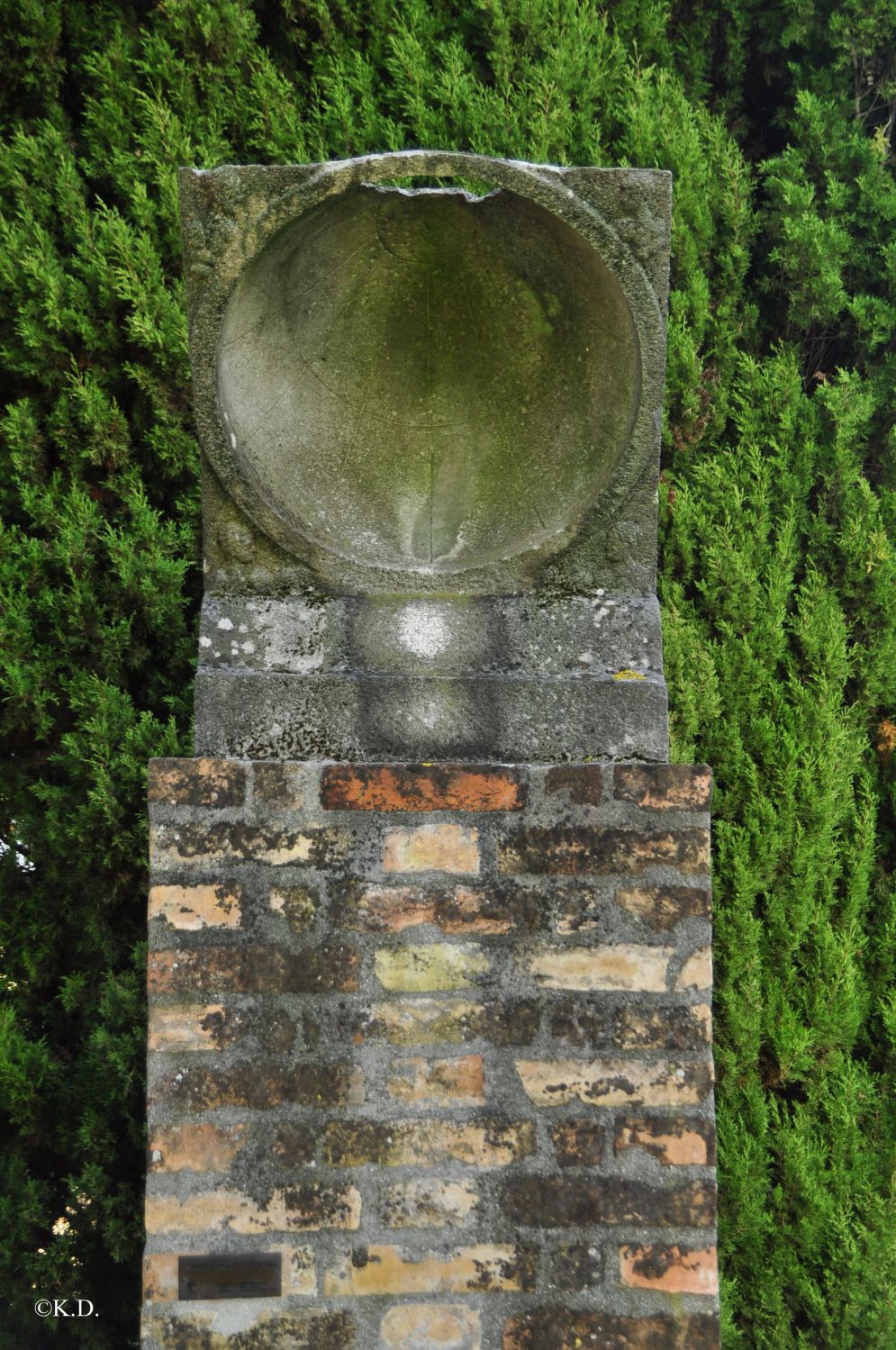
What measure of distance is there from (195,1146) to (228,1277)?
8.7 inches

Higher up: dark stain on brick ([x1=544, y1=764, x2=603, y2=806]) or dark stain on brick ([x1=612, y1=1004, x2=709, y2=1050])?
dark stain on brick ([x1=544, y1=764, x2=603, y2=806])

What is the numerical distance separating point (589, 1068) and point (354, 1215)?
1.57 ft

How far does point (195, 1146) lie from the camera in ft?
7.03

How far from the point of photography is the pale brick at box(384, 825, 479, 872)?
2230 mm

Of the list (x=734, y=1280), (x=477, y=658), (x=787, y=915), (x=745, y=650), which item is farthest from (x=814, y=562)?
(x=734, y=1280)

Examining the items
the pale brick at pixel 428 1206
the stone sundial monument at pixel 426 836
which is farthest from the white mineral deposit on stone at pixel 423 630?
the pale brick at pixel 428 1206

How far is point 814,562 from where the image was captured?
371 centimetres

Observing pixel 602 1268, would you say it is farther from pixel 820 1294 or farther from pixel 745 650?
pixel 745 650

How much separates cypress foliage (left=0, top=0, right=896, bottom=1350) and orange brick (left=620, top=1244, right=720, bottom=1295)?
1.09 meters

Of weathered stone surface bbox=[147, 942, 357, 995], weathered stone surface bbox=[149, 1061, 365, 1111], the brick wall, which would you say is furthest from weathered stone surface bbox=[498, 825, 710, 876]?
weathered stone surface bbox=[149, 1061, 365, 1111]

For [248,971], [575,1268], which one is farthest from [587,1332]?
[248,971]

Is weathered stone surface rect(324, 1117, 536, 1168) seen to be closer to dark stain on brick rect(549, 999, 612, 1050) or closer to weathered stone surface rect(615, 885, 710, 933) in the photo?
dark stain on brick rect(549, 999, 612, 1050)

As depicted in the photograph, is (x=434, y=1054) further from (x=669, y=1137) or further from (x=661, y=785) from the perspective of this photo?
(x=661, y=785)

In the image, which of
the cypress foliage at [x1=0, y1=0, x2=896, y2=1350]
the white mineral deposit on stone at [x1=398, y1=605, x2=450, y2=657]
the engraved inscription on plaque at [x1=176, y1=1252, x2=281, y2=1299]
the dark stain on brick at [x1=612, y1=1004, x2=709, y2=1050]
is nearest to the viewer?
the engraved inscription on plaque at [x1=176, y1=1252, x2=281, y2=1299]
